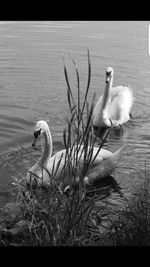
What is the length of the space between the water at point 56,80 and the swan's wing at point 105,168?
0.53 ft

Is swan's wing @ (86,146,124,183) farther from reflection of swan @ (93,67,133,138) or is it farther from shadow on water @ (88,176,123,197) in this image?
reflection of swan @ (93,67,133,138)

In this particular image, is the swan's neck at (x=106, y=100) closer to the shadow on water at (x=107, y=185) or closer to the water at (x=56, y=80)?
the water at (x=56, y=80)

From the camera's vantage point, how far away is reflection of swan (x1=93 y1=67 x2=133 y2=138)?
8625 millimetres

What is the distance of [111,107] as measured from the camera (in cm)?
929

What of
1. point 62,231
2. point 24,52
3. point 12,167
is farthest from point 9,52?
point 62,231

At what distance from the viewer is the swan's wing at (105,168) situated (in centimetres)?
596

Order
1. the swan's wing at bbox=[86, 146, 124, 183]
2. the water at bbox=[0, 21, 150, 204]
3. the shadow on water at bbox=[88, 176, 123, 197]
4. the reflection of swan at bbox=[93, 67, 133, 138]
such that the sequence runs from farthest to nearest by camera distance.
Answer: the reflection of swan at bbox=[93, 67, 133, 138]
the water at bbox=[0, 21, 150, 204]
the swan's wing at bbox=[86, 146, 124, 183]
the shadow on water at bbox=[88, 176, 123, 197]

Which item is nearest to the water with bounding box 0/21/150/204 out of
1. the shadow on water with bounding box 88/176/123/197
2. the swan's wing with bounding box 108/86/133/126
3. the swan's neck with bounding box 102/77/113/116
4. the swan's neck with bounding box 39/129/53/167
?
the shadow on water with bounding box 88/176/123/197

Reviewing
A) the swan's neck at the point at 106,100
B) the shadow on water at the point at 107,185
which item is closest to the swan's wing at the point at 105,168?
the shadow on water at the point at 107,185

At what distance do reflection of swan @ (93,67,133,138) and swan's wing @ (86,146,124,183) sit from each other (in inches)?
87.2

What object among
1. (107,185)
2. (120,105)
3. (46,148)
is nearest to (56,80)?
(120,105)

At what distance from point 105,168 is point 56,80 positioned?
5343 millimetres

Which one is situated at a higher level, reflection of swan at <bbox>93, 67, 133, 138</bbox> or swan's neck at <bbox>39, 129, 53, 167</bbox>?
reflection of swan at <bbox>93, 67, 133, 138</bbox>

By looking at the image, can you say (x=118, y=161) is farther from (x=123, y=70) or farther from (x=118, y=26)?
(x=118, y=26)
